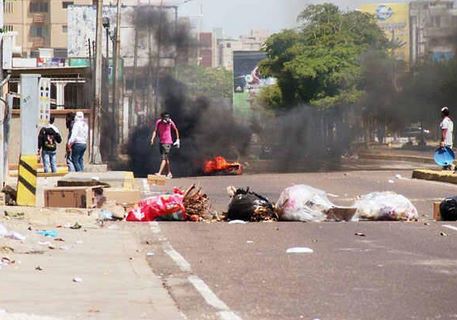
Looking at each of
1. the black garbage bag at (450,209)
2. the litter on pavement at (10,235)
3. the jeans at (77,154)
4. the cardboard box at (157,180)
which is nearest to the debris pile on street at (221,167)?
the jeans at (77,154)

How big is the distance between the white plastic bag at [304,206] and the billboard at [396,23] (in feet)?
90.4

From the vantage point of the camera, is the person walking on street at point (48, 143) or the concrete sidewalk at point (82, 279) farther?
the person walking on street at point (48, 143)

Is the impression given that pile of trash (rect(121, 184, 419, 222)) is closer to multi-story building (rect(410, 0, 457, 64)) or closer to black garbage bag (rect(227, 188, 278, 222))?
black garbage bag (rect(227, 188, 278, 222))

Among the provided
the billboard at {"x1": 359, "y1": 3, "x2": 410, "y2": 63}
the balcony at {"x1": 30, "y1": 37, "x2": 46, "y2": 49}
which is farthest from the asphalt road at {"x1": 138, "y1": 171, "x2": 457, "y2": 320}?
the balcony at {"x1": 30, "y1": 37, "x2": 46, "y2": 49}

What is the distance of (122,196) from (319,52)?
53013 mm

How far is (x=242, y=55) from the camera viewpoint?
130 m

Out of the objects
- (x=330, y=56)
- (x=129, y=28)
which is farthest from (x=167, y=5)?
(x=330, y=56)

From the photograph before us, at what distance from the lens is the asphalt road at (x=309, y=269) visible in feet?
27.0

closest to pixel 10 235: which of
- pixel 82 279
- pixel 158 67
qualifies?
pixel 82 279

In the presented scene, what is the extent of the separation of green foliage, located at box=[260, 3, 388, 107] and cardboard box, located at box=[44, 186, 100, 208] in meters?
39.8

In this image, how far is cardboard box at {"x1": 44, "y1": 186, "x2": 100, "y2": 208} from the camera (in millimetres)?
17172

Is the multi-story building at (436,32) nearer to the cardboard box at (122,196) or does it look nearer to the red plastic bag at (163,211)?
the cardboard box at (122,196)

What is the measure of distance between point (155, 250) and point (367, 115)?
32283 mm

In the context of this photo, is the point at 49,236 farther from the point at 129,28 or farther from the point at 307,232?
the point at 129,28
